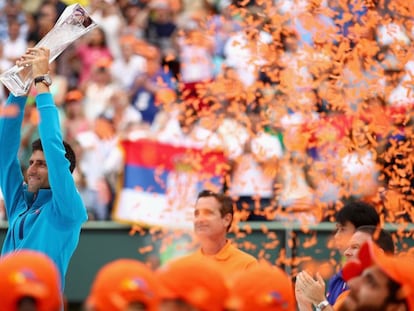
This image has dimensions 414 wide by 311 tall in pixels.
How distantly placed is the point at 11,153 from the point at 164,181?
4.74m

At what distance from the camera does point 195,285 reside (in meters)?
5.36

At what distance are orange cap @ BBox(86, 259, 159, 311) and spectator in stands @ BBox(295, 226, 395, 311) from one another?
2410 millimetres

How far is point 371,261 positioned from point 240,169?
6.16 meters

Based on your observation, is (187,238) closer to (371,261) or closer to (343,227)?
(343,227)

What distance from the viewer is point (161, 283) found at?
212 inches

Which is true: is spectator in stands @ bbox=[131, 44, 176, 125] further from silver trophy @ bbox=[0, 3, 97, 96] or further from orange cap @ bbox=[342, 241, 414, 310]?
orange cap @ bbox=[342, 241, 414, 310]

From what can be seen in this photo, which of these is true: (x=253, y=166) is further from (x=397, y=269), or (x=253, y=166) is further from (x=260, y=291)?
(x=260, y=291)

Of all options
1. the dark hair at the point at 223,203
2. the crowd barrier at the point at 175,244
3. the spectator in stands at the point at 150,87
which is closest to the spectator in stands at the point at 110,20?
the spectator in stands at the point at 150,87

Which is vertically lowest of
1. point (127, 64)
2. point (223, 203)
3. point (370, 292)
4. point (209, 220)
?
point (370, 292)

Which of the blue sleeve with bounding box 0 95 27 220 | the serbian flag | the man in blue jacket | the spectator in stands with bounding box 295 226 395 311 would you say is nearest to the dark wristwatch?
the man in blue jacket

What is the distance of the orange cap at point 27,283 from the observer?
5.24 m

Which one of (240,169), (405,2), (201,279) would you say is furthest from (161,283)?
(240,169)

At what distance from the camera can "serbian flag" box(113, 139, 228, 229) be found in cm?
1200

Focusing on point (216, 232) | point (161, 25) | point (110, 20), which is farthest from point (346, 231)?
point (110, 20)
